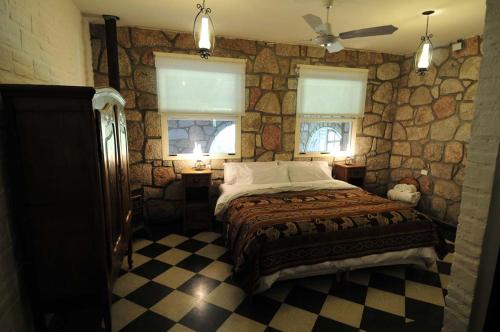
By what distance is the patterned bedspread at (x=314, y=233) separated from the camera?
2.03 meters

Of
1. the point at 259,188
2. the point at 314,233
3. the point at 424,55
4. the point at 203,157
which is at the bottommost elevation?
the point at 314,233

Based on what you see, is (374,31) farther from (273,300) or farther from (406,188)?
(406,188)

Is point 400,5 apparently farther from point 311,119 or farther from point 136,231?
point 136,231

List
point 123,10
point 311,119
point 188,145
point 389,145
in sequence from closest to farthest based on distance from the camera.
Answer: point 123,10 → point 188,145 → point 311,119 → point 389,145

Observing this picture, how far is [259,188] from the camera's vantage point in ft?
10.2

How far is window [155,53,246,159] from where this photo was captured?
3365 millimetres

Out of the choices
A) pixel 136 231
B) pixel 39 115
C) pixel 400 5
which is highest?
pixel 400 5

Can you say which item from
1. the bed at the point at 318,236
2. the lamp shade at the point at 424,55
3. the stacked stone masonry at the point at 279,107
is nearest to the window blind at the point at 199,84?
the stacked stone masonry at the point at 279,107

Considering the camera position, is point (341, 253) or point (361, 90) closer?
point (341, 253)

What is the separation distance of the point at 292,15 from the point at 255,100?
1249 millimetres

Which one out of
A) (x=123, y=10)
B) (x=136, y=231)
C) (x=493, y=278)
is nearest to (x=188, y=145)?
(x=136, y=231)

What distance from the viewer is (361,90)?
13.6ft

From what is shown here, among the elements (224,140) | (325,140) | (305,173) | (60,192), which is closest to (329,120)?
(325,140)

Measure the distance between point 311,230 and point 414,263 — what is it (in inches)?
46.8
